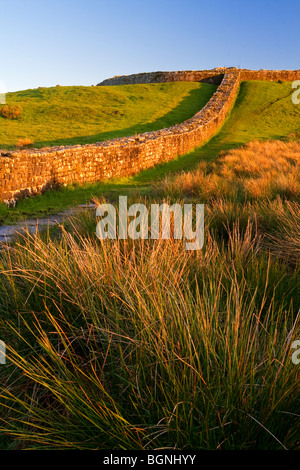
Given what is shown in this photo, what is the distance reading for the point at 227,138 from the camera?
65.2 feet

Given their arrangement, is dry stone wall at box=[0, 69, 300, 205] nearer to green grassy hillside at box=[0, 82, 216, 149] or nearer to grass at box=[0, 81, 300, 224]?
grass at box=[0, 81, 300, 224]

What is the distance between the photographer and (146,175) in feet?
39.8

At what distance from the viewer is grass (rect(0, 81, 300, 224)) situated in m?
7.91

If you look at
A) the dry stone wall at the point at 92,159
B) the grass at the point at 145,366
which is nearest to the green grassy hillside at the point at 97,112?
the dry stone wall at the point at 92,159

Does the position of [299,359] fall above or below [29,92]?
below

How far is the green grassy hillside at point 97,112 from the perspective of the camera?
56.7 ft

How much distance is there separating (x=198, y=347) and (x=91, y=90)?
2937 centimetres

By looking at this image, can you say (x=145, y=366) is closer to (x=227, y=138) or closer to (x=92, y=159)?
(x=92, y=159)

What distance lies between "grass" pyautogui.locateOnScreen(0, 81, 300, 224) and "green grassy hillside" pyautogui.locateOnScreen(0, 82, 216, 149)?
69.9 inches

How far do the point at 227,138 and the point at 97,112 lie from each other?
811 cm

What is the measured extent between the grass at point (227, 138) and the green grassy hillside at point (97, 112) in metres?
1.78

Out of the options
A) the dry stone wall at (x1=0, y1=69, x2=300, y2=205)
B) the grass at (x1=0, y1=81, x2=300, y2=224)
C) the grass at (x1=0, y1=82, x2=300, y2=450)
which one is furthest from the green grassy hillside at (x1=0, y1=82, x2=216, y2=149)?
the grass at (x1=0, y1=82, x2=300, y2=450)
